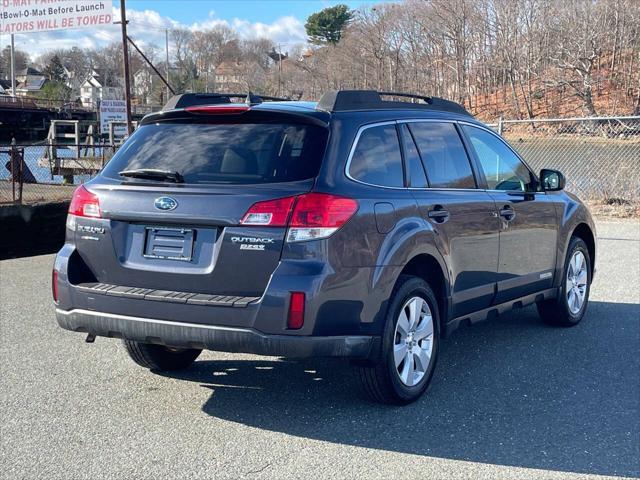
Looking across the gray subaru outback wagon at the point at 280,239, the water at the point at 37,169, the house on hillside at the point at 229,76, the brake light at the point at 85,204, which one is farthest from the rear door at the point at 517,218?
the house on hillside at the point at 229,76

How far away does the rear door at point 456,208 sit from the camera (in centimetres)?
508

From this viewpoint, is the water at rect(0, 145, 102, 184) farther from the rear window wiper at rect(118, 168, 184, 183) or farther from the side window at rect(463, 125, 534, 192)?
the rear window wiper at rect(118, 168, 184, 183)

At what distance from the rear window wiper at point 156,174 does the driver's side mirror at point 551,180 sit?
339cm

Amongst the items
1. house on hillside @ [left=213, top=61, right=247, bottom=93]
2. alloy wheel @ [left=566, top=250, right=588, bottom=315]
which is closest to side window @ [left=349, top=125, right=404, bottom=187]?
alloy wheel @ [left=566, top=250, right=588, bottom=315]

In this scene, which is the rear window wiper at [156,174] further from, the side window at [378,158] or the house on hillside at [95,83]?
the house on hillside at [95,83]

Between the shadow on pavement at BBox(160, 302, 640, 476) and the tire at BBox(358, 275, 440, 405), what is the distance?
0.11 metres

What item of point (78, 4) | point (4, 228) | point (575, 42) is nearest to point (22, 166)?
Answer: point (4, 228)

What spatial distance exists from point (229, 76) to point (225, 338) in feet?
204

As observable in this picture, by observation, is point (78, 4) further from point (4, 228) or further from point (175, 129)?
point (175, 129)

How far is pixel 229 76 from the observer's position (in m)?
64.1

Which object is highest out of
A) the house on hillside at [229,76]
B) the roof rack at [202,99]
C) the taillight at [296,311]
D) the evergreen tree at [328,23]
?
the evergreen tree at [328,23]

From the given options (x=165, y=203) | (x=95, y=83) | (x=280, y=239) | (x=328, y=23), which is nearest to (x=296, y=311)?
(x=280, y=239)

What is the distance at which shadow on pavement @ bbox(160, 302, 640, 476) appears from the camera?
13.7 ft

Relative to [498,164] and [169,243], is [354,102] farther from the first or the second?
[498,164]
